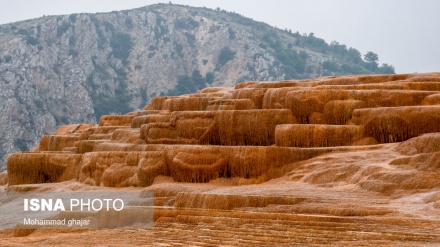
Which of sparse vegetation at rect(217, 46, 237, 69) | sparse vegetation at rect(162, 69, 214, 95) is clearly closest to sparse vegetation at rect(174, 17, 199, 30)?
sparse vegetation at rect(217, 46, 237, 69)

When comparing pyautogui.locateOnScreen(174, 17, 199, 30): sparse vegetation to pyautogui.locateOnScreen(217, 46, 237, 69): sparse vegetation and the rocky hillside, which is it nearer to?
the rocky hillside

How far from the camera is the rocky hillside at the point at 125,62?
81812mm

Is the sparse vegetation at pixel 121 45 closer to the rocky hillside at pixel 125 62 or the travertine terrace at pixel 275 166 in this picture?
the rocky hillside at pixel 125 62

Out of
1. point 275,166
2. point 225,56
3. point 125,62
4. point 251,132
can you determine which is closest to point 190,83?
point 225,56

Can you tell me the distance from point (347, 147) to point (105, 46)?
78747 mm

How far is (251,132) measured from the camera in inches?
1034

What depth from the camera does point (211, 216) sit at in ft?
51.4

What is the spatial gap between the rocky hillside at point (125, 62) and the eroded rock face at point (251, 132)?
152 feet

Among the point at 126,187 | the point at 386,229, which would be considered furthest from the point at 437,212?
the point at 126,187

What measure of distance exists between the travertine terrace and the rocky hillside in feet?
157

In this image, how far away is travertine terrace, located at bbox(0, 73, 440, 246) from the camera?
13.6m

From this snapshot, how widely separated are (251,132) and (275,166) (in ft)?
9.63

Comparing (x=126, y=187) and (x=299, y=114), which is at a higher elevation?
(x=299, y=114)

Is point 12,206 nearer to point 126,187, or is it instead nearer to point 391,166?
point 126,187
